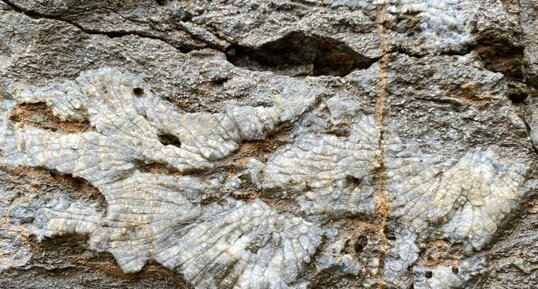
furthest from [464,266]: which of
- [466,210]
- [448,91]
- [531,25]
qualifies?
[531,25]

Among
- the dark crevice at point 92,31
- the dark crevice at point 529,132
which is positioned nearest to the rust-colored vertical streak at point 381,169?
the dark crevice at point 529,132

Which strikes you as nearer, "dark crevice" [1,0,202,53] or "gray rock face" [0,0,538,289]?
"gray rock face" [0,0,538,289]

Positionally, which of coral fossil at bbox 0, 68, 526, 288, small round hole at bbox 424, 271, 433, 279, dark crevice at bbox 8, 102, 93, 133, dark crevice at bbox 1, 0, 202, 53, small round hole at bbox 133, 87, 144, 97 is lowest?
small round hole at bbox 424, 271, 433, 279

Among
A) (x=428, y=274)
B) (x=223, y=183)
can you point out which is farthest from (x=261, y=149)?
(x=428, y=274)

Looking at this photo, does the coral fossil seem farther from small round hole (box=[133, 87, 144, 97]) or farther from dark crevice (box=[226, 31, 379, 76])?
dark crevice (box=[226, 31, 379, 76])

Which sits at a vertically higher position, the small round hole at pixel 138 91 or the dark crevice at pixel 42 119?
the small round hole at pixel 138 91

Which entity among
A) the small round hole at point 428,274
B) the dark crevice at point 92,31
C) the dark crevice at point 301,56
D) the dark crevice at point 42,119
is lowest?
the small round hole at point 428,274

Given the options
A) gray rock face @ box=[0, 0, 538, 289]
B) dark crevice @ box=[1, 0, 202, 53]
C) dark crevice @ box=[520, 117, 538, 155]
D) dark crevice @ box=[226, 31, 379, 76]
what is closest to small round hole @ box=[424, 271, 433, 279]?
gray rock face @ box=[0, 0, 538, 289]

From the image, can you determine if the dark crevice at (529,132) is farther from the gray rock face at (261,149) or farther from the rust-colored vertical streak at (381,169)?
the rust-colored vertical streak at (381,169)

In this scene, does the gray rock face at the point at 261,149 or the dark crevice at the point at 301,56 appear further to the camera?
the dark crevice at the point at 301,56
